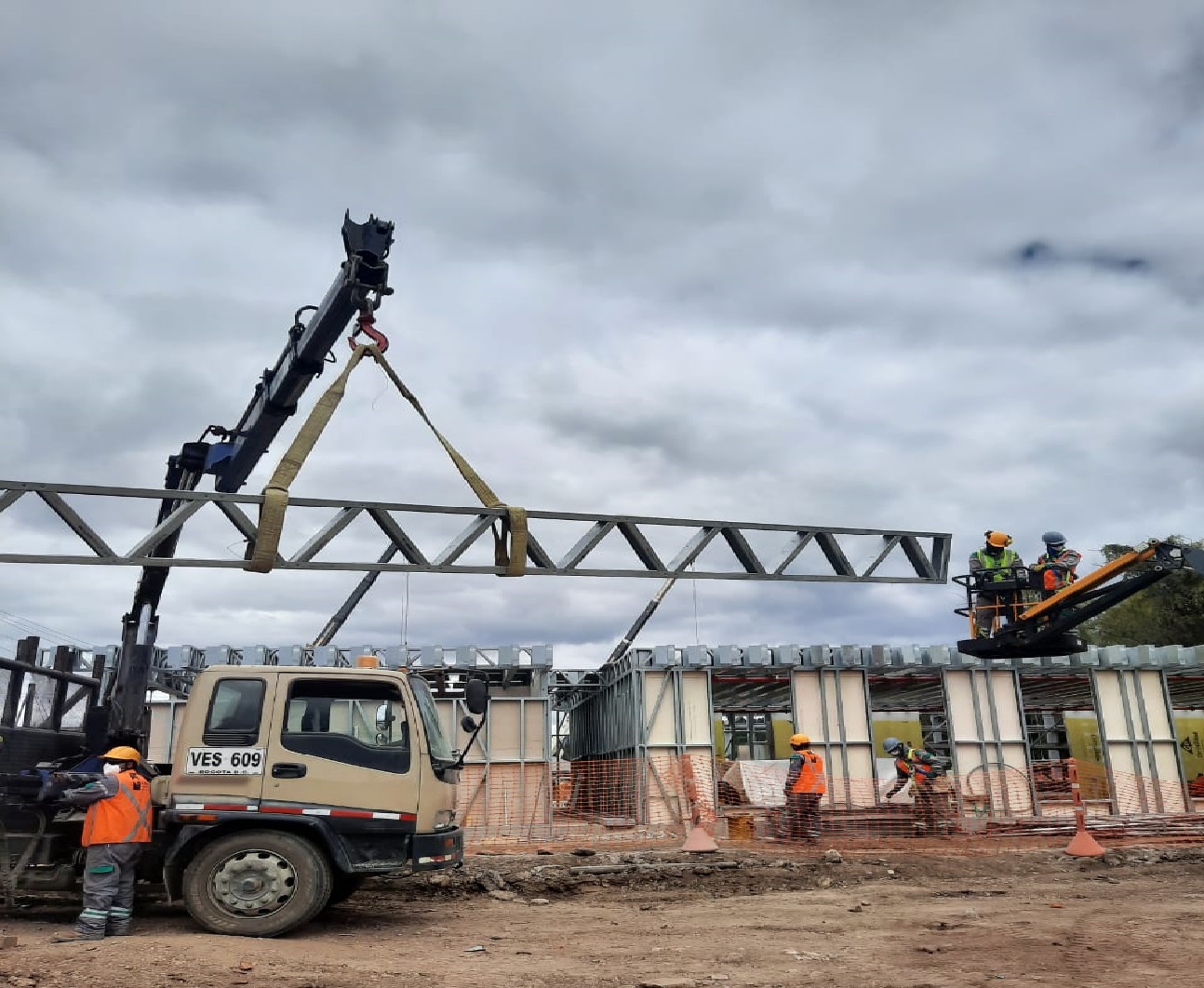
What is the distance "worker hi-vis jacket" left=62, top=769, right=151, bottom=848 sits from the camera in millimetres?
8180

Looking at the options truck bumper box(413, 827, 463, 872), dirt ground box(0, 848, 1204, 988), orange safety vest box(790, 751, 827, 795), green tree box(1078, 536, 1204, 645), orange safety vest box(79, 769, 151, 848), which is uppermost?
green tree box(1078, 536, 1204, 645)

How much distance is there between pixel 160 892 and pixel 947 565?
9.65 meters

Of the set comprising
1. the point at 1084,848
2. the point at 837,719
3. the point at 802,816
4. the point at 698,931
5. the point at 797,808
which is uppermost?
the point at 837,719

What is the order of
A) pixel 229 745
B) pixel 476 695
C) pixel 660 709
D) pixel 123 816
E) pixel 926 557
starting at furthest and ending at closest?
pixel 660 709 < pixel 926 557 < pixel 229 745 < pixel 476 695 < pixel 123 816

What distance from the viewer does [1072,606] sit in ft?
45.0

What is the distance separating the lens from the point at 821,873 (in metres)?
12.4

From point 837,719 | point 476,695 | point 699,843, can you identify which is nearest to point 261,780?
point 476,695

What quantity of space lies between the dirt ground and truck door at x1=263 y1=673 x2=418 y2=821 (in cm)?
117

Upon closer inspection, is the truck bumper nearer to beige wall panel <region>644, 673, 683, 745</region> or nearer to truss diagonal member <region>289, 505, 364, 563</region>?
truss diagonal member <region>289, 505, 364, 563</region>

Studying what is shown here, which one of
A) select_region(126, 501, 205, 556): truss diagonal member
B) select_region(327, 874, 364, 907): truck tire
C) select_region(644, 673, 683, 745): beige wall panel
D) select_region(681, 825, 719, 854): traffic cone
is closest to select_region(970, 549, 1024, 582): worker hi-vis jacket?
select_region(681, 825, 719, 854): traffic cone

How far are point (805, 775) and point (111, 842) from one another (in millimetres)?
9768

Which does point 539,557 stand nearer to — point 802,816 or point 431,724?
point 431,724

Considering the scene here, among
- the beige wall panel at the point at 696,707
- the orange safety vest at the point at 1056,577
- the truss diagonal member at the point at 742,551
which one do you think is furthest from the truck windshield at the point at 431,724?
the beige wall panel at the point at 696,707

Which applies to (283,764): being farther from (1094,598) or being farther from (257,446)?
(1094,598)
